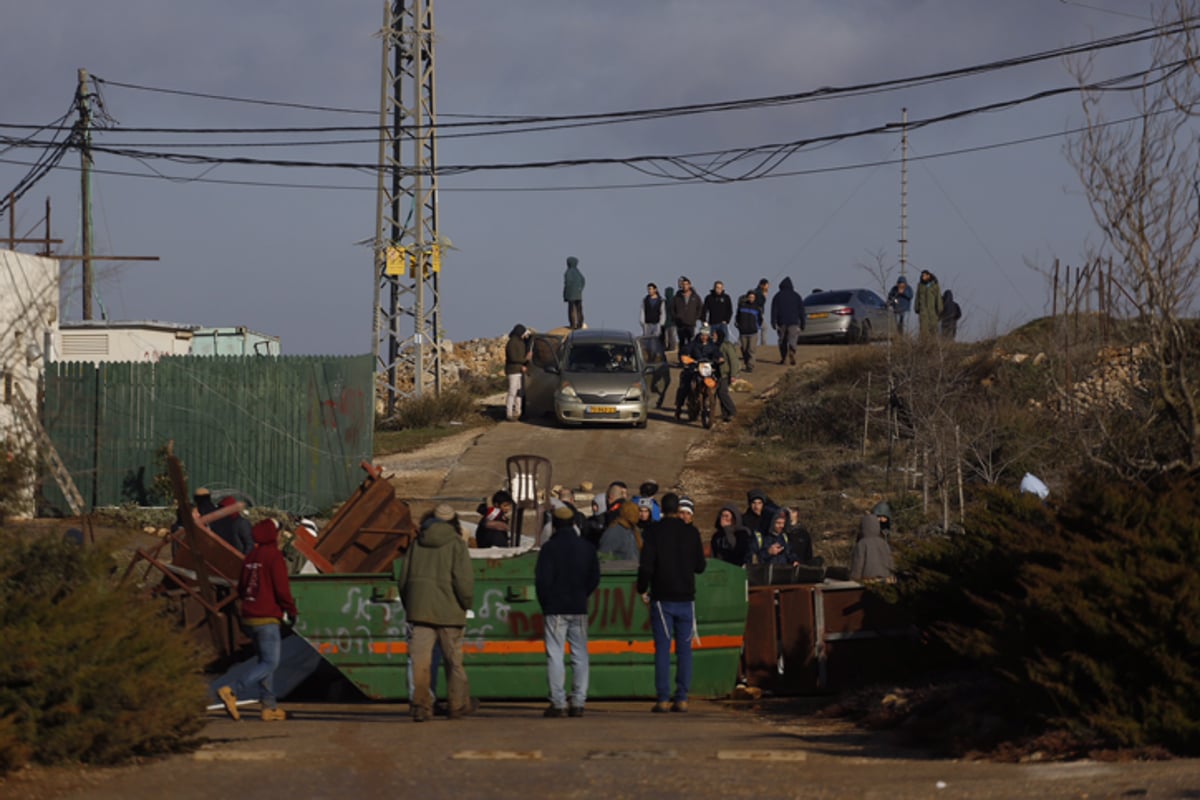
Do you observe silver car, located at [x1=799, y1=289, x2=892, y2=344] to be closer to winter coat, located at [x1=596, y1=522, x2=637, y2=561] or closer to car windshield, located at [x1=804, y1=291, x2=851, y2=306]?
car windshield, located at [x1=804, y1=291, x2=851, y2=306]

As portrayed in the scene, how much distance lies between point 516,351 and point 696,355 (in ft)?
12.0

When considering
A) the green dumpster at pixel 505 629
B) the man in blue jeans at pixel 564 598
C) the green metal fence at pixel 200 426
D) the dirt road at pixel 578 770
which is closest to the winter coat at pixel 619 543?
the green dumpster at pixel 505 629

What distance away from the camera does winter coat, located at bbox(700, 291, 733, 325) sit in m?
34.6

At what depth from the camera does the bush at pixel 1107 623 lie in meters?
8.95

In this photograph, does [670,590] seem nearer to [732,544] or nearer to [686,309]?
[732,544]

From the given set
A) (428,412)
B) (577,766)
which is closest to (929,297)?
(428,412)

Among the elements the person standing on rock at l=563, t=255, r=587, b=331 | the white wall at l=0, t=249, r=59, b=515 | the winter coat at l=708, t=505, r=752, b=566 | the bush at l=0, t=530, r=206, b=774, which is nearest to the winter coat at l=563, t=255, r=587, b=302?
the person standing on rock at l=563, t=255, r=587, b=331

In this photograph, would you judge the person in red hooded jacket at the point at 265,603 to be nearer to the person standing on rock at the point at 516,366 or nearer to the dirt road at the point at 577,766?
the dirt road at the point at 577,766

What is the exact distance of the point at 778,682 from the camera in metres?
14.3

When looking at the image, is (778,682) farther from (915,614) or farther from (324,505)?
(324,505)

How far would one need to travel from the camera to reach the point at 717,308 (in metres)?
34.6

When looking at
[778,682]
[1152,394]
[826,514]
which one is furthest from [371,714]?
[826,514]

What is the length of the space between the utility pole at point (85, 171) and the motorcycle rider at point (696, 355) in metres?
12.5

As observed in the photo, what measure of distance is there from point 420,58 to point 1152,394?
20.9 m
